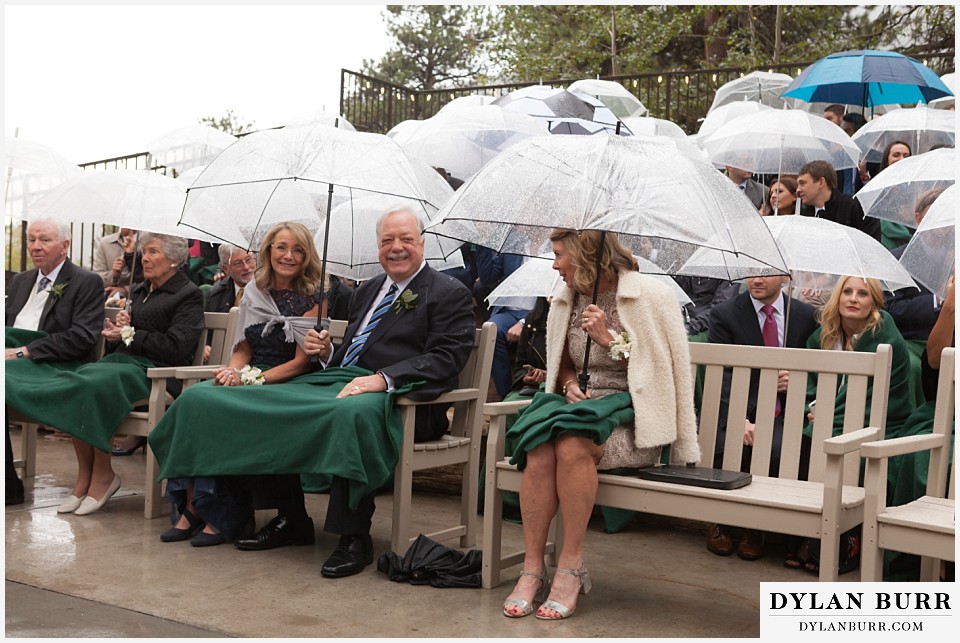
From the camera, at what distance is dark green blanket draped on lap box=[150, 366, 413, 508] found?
4.70m

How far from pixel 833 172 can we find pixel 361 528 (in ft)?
13.1

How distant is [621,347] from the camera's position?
420 centimetres

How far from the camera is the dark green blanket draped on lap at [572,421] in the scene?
406 centimetres

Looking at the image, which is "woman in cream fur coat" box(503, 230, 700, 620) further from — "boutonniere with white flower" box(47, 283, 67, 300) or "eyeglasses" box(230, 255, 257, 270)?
"eyeglasses" box(230, 255, 257, 270)

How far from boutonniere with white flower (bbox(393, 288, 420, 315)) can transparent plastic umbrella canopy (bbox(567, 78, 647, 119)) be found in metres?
5.64

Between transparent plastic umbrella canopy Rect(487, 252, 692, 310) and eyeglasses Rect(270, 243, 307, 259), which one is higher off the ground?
eyeglasses Rect(270, 243, 307, 259)

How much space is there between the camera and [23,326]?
20.5ft

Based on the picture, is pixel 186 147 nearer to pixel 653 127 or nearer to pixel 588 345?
pixel 653 127

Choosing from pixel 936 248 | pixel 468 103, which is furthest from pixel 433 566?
pixel 468 103

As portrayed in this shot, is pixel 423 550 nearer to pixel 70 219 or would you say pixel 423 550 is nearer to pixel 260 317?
pixel 260 317

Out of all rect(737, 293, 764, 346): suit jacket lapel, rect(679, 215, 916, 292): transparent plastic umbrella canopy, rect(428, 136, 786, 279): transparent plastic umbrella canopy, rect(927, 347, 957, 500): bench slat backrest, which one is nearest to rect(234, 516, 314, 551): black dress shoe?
rect(428, 136, 786, 279): transparent plastic umbrella canopy

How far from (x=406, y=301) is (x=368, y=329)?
0.28 m

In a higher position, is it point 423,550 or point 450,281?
point 450,281

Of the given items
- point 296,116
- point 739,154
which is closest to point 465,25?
point 296,116
